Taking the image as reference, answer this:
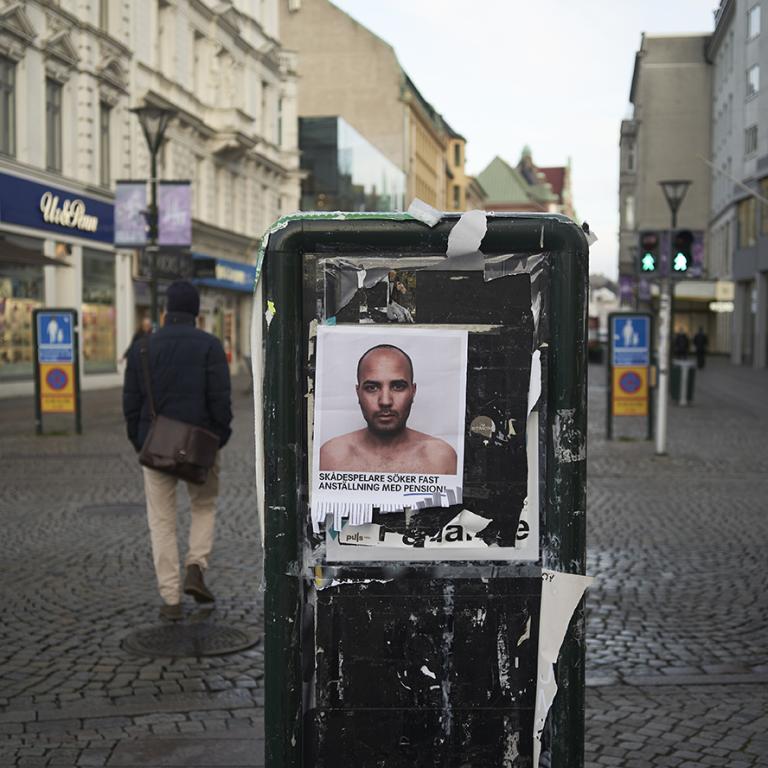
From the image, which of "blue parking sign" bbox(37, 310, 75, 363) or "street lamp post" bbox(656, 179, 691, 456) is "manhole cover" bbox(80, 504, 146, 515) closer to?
"street lamp post" bbox(656, 179, 691, 456)

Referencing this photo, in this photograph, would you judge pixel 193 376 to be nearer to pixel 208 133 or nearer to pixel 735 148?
pixel 208 133

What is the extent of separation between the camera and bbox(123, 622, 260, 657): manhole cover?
5605mm

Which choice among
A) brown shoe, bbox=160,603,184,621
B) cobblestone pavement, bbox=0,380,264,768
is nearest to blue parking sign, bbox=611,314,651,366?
cobblestone pavement, bbox=0,380,264,768

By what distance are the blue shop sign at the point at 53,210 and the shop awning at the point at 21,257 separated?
806 mm

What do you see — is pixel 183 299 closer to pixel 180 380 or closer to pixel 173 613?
pixel 180 380

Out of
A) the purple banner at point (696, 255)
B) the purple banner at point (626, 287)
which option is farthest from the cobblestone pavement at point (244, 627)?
the purple banner at point (626, 287)

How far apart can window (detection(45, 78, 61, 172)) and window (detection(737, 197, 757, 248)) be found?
2958 centimetres

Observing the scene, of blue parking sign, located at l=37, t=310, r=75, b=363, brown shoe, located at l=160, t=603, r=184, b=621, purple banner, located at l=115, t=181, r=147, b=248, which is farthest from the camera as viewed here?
purple banner, located at l=115, t=181, r=147, b=248

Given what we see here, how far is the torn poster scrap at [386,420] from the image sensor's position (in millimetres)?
2801

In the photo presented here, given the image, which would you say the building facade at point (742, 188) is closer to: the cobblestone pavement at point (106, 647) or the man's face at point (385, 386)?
the cobblestone pavement at point (106, 647)

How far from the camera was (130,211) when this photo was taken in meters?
22.4

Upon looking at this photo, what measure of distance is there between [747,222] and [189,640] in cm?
4630

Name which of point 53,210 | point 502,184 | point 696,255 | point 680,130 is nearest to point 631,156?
point 680,130

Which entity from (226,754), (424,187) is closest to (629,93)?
(424,187)
